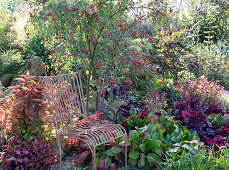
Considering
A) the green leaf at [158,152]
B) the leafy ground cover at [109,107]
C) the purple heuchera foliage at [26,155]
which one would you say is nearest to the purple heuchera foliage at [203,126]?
the leafy ground cover at [109,107]

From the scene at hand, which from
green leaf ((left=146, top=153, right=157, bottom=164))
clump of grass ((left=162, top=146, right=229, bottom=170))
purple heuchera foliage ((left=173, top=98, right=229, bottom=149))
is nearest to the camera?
clump of grass ((left=162, top=146, right=229, bottom=170))

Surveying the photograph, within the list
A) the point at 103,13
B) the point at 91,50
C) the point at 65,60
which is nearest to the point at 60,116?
the point at 65,60

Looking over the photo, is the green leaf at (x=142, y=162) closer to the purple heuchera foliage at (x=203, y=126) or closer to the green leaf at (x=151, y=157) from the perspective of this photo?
the green leaf at (x=151, y=157)

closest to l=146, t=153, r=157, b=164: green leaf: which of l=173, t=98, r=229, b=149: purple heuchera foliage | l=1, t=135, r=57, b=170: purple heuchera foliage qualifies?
l=173, t=98, r=229, b=149: purple heuchera foliage

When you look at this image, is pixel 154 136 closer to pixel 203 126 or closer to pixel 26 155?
pixel 203 126

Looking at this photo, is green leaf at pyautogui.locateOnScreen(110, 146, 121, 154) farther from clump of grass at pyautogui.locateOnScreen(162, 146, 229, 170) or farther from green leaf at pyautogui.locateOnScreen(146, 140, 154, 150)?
clump of grass at pyautogui.locateOnScreen(162, 146, 229, 170)

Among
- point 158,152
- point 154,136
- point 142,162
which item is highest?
point 154,136

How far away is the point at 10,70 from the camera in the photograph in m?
5.66

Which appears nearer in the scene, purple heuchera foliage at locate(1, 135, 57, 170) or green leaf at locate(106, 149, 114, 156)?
purple heuchera foliage at locate(1, 135, 57, 170)

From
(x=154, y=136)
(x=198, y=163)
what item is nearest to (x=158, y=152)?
(x=154, y=136)

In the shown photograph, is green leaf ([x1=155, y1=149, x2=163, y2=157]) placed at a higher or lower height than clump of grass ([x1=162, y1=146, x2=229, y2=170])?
lower

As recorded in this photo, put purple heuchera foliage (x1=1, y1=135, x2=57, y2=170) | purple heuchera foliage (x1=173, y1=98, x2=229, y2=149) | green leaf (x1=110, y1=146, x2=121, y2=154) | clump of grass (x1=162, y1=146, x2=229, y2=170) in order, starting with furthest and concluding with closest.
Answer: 1. purple heuchera foliage (x1=173, y1=98, x2=229, y2=149)
2. green leaf (x1=110, y1=146, x2=121, y2=154)
3. purple heuchera foliage (x1=1, y1=135, x2=57, y2=170)
4. clump of grass (x1=162, y1=146, x2=229, y2=170)

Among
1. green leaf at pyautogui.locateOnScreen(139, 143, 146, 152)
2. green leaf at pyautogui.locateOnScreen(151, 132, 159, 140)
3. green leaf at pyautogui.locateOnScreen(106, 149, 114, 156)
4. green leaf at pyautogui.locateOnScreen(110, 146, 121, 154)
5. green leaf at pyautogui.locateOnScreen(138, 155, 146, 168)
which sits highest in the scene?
green leaf at pyautogui.locateOnScreen(151, 132, 159, 140)

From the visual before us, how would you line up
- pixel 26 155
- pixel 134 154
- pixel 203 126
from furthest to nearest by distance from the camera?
pixel 203 126 < pixel 134 154 < pixel 26 155
